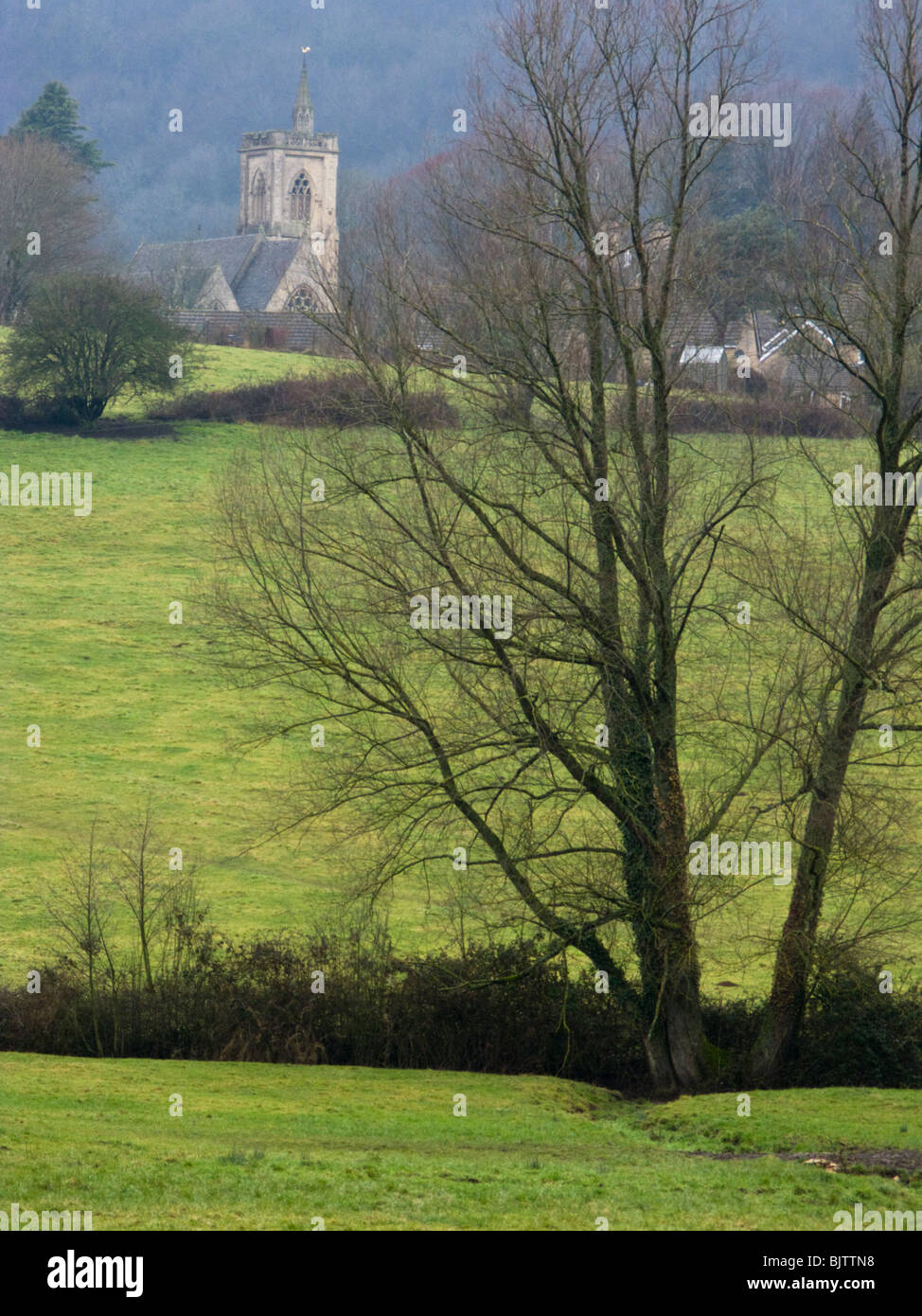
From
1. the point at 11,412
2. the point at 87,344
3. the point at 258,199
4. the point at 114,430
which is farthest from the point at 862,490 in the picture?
the point at 258,199

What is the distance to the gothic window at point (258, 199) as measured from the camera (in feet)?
405

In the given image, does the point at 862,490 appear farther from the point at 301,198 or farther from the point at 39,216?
the point at 301,198

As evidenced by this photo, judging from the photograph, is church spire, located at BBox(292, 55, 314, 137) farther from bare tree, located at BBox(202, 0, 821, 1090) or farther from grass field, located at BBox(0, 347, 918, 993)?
bare tree, located at BBox(202, 0, 821, 1090)

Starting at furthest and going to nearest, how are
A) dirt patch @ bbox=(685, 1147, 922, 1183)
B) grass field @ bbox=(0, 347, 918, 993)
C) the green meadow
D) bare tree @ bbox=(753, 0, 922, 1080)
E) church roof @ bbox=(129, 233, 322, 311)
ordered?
church roof @ bbox=(129, 233, 322, 311)
grass field @ bbox=(0, 347, 918, 993)
bare tree @ bbox=(753, 0, 922, 1080)
dirt patch @ bbox=(685, 1147, 922, 1183)
the green meadow

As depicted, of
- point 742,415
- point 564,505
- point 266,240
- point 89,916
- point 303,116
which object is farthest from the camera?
point 303,116

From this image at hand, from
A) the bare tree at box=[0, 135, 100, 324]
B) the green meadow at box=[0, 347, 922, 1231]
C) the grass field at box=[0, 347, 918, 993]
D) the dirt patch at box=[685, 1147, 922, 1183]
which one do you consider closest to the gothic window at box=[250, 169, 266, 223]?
the bare tree at box=[0, 135, 100, 324]

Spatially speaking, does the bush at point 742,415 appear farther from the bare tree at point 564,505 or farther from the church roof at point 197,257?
the church roof at point 197,257

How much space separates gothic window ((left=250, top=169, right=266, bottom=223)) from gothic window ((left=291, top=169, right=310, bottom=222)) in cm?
270

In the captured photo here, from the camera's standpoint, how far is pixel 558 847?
2242 centimetres

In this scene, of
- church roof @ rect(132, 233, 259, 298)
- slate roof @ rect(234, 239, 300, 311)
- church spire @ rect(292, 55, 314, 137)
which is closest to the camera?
slate roof @ rect(234, 239, 300, 311)

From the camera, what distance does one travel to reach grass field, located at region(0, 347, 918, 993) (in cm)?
2480

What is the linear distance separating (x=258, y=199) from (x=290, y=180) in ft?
13.3

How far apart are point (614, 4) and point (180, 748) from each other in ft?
63.3

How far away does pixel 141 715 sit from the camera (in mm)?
34031
